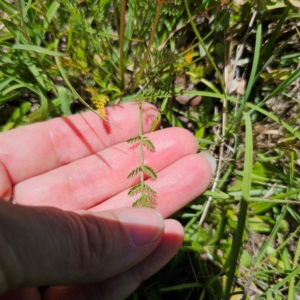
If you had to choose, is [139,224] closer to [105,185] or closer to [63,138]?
[105,185]

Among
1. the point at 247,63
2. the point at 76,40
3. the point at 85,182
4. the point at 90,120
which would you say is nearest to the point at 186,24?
the point at 247,63

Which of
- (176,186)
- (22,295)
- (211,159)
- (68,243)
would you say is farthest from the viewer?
(211,159)

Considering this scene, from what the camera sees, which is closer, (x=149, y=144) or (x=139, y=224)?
(x=139, y=224)

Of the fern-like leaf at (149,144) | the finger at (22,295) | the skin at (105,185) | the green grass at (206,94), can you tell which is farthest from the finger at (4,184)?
the fern-like leaf at (149,144)

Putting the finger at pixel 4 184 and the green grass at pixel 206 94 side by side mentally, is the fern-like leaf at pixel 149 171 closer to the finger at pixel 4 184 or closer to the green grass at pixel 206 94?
the green grass at pixel 206 94

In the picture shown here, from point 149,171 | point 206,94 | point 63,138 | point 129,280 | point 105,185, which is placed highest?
point 206,94

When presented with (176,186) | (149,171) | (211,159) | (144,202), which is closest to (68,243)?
(144,202)

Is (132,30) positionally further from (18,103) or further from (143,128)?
(18,103)

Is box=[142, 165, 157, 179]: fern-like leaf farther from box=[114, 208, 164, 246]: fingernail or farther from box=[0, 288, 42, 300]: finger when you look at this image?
box=[0, 288, 42, 300]: finger
